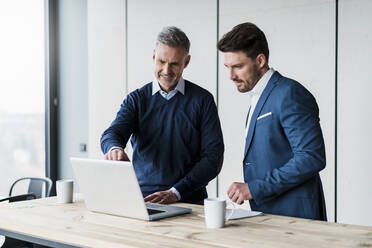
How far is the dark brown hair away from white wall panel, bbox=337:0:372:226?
67.7 inches

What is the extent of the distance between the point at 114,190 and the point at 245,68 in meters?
0.87

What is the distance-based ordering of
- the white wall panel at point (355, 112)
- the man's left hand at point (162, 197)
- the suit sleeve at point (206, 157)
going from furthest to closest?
1. the white wall panel at point (355, 112)
2. the suit sleeve at point (206, 157)
3. the man's left hand at point (162, 197)

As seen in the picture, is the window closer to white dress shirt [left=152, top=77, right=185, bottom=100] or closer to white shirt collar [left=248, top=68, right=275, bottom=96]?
white dress shirt [left=152, top=77, right=185, bottom=100]

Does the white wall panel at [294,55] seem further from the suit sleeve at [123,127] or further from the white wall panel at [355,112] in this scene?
the suit sleeve at [123,127]

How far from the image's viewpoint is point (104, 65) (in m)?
5.02

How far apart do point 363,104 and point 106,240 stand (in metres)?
2.67

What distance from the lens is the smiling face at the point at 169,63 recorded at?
8.38ft

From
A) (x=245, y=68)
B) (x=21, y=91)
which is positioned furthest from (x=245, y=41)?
(x=21, y=91)

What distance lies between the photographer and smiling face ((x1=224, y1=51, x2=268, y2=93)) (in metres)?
2.20

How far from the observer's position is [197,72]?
173 inches

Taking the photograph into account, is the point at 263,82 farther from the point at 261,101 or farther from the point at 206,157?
the point at 206,157

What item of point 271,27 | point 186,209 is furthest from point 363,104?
point 186,209

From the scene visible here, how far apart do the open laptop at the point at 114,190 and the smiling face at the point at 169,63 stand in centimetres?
81

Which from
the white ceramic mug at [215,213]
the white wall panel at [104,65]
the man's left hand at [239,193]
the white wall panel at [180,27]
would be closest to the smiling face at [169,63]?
the man's left hand at [239,193]
